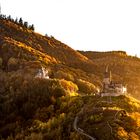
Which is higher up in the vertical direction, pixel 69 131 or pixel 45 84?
pixel 45 84

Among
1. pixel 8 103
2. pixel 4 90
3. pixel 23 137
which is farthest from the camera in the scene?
pixel 4 90

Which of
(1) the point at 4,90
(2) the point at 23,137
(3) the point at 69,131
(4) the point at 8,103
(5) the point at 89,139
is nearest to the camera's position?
(5) the point at 89,139

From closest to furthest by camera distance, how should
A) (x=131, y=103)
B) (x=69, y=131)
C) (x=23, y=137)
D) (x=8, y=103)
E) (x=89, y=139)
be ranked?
(x=89, y=139) → (x=69, y=131) → (x=23, y=137) → (x=131, y=103) → (x=8, y=103)

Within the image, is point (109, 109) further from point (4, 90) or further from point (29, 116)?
point (4, 90)

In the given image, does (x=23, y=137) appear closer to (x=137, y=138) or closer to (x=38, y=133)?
(x=38, y=133)

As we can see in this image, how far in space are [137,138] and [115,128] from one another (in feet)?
17.4

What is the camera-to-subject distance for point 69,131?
421 feet

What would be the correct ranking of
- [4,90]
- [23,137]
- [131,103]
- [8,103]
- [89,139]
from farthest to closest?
[4,90] → [8,103] → [131,103] → [23,137] → [89,139]

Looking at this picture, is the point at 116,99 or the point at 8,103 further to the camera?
the point at 8,103

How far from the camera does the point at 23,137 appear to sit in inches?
5438

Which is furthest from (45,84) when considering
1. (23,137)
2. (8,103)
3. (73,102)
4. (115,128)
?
(115,128)

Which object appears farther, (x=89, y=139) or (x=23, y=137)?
(x=23, y=137)

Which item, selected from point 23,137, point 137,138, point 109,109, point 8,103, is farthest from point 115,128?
point 8,103

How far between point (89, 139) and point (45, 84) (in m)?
60.0
